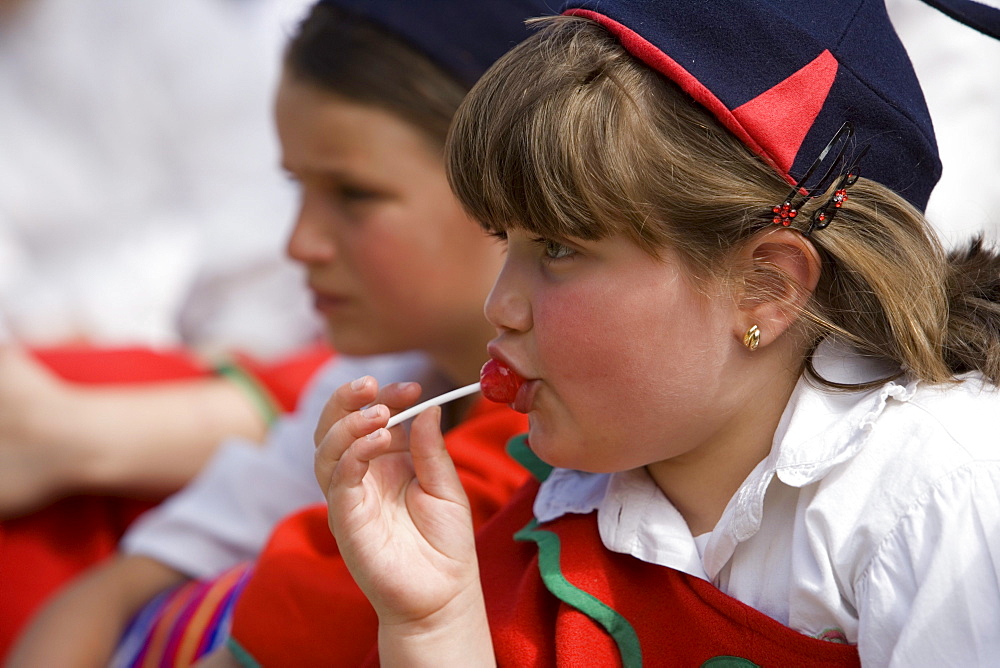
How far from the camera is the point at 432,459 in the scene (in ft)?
3.12

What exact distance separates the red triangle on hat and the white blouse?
0.19m

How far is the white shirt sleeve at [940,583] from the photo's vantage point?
0.73 m

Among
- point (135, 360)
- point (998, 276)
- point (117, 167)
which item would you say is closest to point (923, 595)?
point (998, 276)

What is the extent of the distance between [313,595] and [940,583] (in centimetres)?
62

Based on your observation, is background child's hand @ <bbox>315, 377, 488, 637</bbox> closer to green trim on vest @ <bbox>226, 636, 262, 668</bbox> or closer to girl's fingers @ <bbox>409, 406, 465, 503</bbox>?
girl's fingers @ <bbox>409, 406, 465, 503</bbox>

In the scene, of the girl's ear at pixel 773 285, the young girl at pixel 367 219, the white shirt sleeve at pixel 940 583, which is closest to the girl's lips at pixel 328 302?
the young girl at pixel 367 219

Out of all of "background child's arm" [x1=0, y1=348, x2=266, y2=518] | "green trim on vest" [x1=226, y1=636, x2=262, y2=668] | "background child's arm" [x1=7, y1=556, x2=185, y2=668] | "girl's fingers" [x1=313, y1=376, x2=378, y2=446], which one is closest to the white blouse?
"girl's fingers" [x1=313, y1=376, x2=378, y2=446]

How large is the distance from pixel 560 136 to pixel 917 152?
12.7 inches

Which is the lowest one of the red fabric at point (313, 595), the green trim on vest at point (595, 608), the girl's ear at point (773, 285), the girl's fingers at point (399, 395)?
the red fabric at point (313, 595)

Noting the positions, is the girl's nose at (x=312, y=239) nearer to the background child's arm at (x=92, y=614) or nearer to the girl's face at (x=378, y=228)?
the girl's face at (x=378, y=228)

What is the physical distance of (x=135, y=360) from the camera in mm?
1759

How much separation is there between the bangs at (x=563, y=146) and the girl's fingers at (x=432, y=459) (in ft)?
0.64

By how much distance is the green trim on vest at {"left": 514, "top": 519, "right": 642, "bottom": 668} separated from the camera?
0.88 metres

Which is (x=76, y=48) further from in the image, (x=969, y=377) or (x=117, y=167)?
(x=969, y=377)
